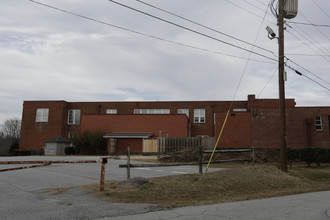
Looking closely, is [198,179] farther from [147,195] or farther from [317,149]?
[317,149]

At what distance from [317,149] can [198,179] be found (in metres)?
14.1

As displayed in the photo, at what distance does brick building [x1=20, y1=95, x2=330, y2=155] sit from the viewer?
3656 centimetres

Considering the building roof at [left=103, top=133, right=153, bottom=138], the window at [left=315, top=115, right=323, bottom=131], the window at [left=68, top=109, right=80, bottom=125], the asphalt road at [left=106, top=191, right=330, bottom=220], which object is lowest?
the asphalt road at [left=106, top=191, right=330, bottom=220]

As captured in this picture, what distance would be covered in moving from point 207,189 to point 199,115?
4228cm

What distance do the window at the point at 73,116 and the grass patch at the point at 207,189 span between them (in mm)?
45166

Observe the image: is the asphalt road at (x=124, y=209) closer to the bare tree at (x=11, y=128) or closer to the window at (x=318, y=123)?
the window at (x=318, y=123)

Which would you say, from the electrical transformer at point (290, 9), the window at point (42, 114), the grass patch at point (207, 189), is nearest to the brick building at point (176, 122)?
the window at point (42, 114)

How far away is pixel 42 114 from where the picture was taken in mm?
53250

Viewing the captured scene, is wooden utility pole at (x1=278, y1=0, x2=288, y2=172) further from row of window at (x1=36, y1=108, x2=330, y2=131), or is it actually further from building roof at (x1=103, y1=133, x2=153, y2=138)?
row of window at (x1=36, y1=108, x2=330, y2=131)

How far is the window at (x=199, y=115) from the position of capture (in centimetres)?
5241

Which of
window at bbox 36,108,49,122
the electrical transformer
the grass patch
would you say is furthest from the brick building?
the grass patch

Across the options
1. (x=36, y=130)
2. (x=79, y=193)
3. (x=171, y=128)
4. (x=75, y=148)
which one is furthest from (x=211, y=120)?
(x=79, y=193)

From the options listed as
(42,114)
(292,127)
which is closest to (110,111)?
(42,114)

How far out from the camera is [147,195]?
934cm
